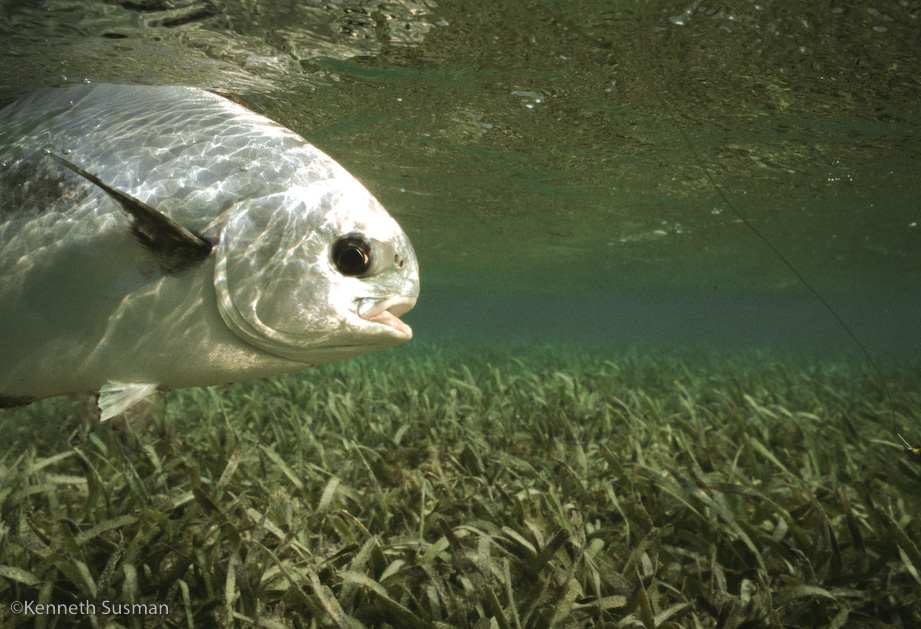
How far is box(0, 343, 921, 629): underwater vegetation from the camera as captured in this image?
7.51 feet

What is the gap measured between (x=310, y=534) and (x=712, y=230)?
71.4 feet

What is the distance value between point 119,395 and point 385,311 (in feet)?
3.08

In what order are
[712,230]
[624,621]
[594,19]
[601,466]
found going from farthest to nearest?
[712,230]
[594,19]
[601,466]
[624,621]

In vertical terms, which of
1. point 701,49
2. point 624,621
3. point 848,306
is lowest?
point 848,306

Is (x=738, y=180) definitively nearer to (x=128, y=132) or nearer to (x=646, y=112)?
(x=646, y=112)

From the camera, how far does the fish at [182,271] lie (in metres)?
1.63

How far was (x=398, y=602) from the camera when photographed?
230cm

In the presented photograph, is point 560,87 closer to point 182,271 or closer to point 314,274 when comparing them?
point 314,274

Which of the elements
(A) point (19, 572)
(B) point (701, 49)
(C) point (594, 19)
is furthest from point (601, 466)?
(B) point (701, 49)

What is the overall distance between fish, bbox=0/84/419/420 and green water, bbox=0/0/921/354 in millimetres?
1542

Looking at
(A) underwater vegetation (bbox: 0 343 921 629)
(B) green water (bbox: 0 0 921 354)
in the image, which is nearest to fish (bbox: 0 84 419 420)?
(A) underwater vegetation (bbox: 0 343 921 629)

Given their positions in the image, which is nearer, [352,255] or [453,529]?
[352,255]

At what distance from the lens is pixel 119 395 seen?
1640mm

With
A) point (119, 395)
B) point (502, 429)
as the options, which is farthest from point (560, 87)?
point (119, 395)
